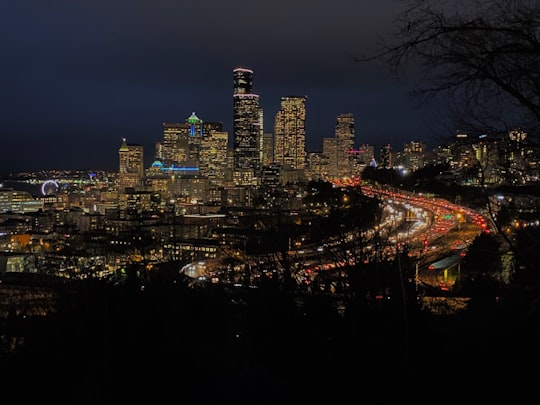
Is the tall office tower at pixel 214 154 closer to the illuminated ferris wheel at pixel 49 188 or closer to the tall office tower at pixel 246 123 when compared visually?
the tall office tower at pixel 246 123

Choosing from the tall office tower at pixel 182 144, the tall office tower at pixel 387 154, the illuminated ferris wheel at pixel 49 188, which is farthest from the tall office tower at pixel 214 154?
the tall office tower at pixel 387 154

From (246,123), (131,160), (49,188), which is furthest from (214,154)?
(49,188)

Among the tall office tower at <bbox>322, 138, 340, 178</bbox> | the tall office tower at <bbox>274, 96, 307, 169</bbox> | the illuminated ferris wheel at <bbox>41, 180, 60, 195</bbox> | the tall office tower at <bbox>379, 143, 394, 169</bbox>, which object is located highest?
the tall office tower at <bbox>274, 96, 307, 169</bbox>

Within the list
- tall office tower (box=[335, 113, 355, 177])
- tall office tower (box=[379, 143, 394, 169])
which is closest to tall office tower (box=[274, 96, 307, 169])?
tall office tower (box=[335, 113, 355, 177])

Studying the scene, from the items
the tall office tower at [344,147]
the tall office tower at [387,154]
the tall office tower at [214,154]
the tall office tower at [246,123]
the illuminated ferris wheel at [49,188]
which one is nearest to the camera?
the tall office tower at [387,154]

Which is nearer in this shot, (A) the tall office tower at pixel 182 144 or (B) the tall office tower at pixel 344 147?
(B) the tall office tower at pixel 344 147

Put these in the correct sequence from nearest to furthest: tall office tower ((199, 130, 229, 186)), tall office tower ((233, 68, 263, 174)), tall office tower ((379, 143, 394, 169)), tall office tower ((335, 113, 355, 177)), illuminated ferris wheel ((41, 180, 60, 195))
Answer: tall office tower ((379, 143, 394, 169)) < tall office tower ((335, 113, 355, 177)) < illuminated ferris wheel ((41, 180, 60, 195)) < tall office tower ((233, 68, 263, 174)) < tall office tower ((199, 130, 229, 186))

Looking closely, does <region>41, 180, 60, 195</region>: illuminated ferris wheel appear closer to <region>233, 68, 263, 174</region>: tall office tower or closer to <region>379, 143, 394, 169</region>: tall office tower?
<region>233, 68, 263, 174</region>: tall office tower
